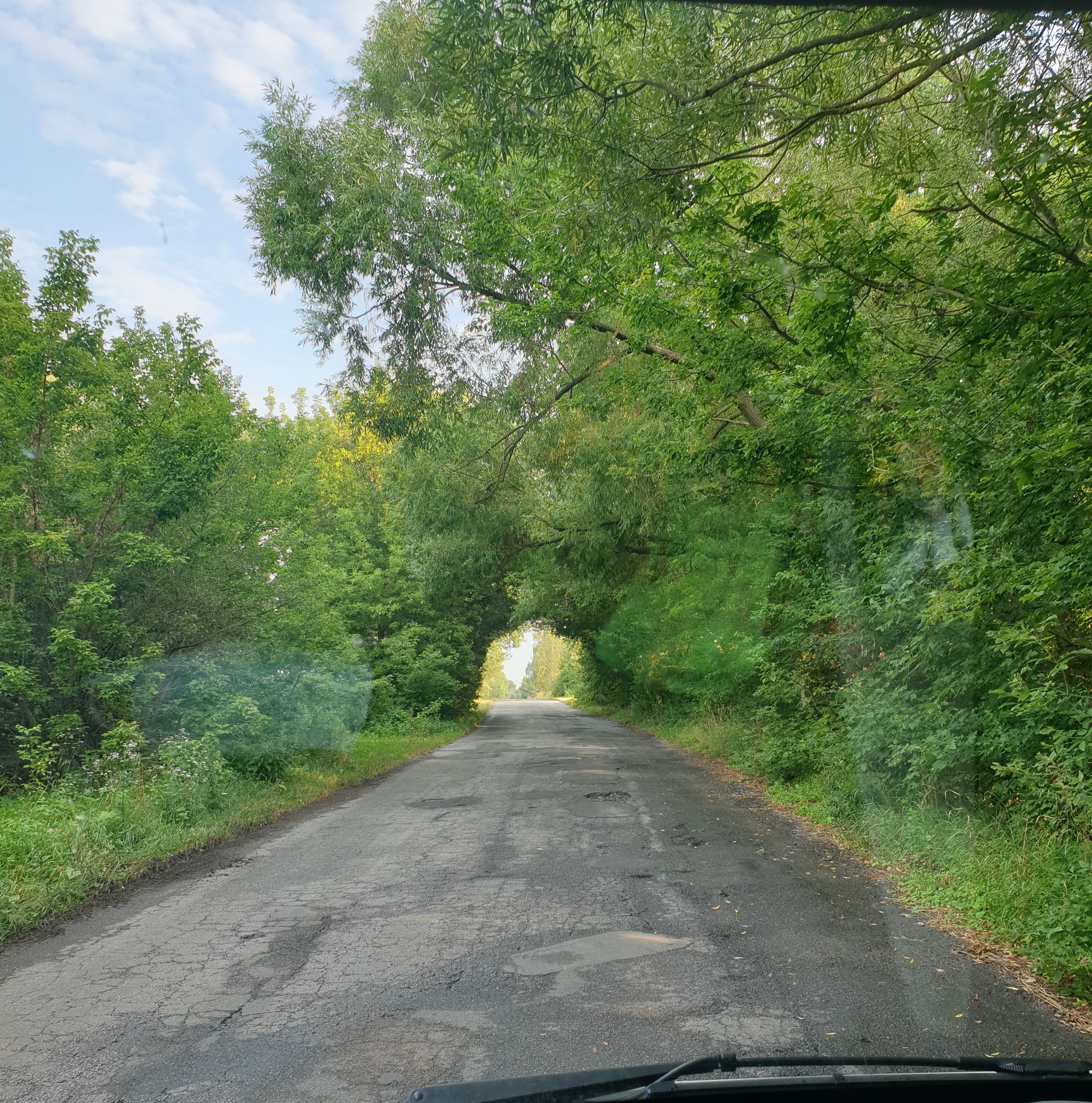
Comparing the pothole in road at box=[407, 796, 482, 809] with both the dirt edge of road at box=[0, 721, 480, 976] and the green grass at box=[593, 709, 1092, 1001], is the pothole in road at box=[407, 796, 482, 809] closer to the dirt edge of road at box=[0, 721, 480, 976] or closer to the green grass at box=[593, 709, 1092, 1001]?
the dirt edge of road at box=[0, 721, 480, 976]

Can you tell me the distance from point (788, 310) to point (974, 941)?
607 centimetres

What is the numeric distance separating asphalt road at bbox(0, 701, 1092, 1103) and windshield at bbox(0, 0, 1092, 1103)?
38 millimetres

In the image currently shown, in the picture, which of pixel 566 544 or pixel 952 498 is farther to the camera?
pixel 566 544

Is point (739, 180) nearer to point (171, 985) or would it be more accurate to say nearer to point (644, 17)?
point (644, 17)

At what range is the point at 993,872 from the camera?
5711 mm

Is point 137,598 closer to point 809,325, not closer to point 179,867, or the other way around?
point 179,867

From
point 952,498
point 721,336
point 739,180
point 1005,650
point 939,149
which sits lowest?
point 1005,650

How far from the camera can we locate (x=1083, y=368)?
4375 millimetres

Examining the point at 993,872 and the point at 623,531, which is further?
the point at 623,531

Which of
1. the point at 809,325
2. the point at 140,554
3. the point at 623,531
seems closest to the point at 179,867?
the point at 140,554

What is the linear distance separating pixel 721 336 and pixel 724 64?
341 centimetres

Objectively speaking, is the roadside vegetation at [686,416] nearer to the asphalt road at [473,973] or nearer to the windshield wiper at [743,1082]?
the asphalt road at [473,973]

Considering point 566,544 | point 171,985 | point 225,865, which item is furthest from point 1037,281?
point 566,544

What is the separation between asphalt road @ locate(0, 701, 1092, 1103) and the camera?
355cm
